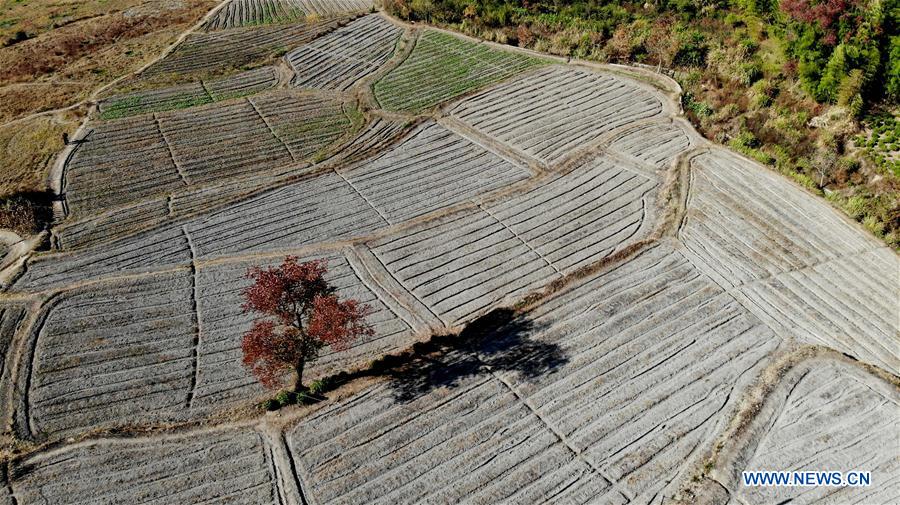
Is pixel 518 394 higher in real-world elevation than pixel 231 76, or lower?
lower

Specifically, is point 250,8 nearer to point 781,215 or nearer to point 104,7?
point 104,7

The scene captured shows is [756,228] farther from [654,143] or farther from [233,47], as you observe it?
[233,47]

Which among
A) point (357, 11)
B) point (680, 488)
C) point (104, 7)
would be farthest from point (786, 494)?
point (104, 7)

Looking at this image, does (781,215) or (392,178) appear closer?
(781,215)

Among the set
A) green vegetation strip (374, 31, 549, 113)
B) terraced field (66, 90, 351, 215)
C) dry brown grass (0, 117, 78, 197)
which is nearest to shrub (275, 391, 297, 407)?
terraced field (66, 90, 351, 215)

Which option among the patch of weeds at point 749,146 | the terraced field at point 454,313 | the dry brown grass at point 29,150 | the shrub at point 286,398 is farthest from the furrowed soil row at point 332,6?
the shrub at point 286,398

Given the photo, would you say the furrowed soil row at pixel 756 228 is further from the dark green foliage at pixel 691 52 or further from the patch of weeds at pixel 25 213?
the patch of weeds at pixel 25 213
